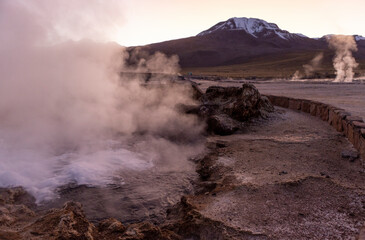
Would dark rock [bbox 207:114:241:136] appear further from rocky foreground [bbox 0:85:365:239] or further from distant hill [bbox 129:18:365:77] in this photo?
distant hill [bbox 129:18:365:77]

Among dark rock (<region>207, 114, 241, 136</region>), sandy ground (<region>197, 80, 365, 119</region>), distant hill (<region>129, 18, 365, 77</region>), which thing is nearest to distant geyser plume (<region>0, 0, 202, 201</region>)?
dark rock (<region>207, 114, 241, 136</region>)

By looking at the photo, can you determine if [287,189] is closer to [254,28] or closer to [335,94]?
[335,94]

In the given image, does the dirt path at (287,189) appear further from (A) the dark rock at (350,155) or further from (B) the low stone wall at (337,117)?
(B) the low stone wall at (337,117)

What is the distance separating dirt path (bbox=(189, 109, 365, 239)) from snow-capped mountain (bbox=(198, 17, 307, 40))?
9835cm

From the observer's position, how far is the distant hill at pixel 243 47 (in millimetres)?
65625

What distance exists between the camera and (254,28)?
345 feet

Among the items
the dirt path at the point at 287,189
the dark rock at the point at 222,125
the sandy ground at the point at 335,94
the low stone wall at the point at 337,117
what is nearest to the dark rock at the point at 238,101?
the dark rock at the point at 222,125

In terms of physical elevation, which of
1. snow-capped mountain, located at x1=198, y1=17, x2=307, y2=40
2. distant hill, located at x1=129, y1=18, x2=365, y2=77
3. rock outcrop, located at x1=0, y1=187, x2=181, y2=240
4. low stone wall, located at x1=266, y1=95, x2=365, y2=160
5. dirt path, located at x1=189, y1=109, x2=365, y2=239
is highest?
snow-capped mountain, located at x1=198, y1=17, x2=307, y2=40

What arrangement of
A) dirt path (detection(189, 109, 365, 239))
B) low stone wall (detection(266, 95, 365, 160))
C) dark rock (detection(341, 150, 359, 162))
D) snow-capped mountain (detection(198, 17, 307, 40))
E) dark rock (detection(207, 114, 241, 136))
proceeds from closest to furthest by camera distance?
dirt path (detection(189, 109, 365, 239)), dark rock (detection(341, 150, 359, 162)), low stone wall (detection(266, 95, 365, 160)), dark rock (detection(207, 114, 241, 136)), snow-capped mountain (detection(198, 17, 307, 40))

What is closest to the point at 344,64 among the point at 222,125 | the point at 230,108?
the point at 230,108

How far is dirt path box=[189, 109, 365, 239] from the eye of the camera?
2.38 m

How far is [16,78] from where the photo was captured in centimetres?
546

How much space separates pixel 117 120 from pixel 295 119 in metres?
3.81

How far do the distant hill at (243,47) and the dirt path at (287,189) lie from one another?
1998 inches
